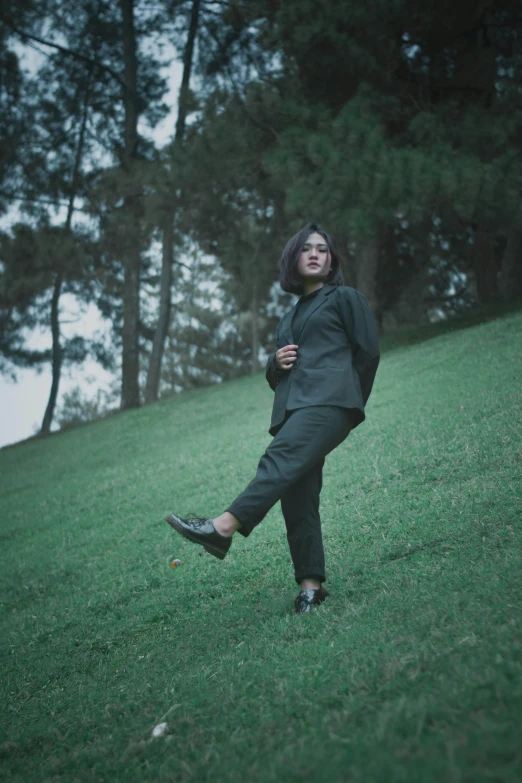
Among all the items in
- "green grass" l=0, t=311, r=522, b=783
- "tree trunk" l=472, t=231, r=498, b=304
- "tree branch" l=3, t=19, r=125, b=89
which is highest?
"tree branch" l=3, t=19, r=125, b=89

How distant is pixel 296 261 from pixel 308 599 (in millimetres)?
1714

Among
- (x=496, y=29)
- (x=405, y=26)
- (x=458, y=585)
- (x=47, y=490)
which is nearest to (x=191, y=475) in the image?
(x=47, y=490)

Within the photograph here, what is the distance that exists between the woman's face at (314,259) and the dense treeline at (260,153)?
7.92 meters

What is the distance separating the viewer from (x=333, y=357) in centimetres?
314

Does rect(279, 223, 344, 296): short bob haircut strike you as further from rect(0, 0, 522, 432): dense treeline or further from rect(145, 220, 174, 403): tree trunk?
rect(145, 220, 174, 403): tree trunk

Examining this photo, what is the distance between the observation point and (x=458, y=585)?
9.29 ft

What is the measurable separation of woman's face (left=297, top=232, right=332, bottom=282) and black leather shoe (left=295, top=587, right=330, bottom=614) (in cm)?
160

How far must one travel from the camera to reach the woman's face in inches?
131

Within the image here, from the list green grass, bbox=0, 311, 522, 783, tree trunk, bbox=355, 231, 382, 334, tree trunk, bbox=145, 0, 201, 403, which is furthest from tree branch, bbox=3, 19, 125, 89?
green grass, bbox=0, 311, 522, 783

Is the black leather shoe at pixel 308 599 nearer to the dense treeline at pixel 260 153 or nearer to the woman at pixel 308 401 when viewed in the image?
the woman at pixel 308 401

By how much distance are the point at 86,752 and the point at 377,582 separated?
158 cm

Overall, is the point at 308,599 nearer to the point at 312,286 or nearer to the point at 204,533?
the point at 204,533

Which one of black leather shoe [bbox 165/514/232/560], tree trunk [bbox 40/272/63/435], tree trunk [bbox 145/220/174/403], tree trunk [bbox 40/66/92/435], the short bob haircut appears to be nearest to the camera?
black leather shoe [bbox 165/514/232/560]

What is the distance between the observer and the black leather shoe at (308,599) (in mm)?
3121
